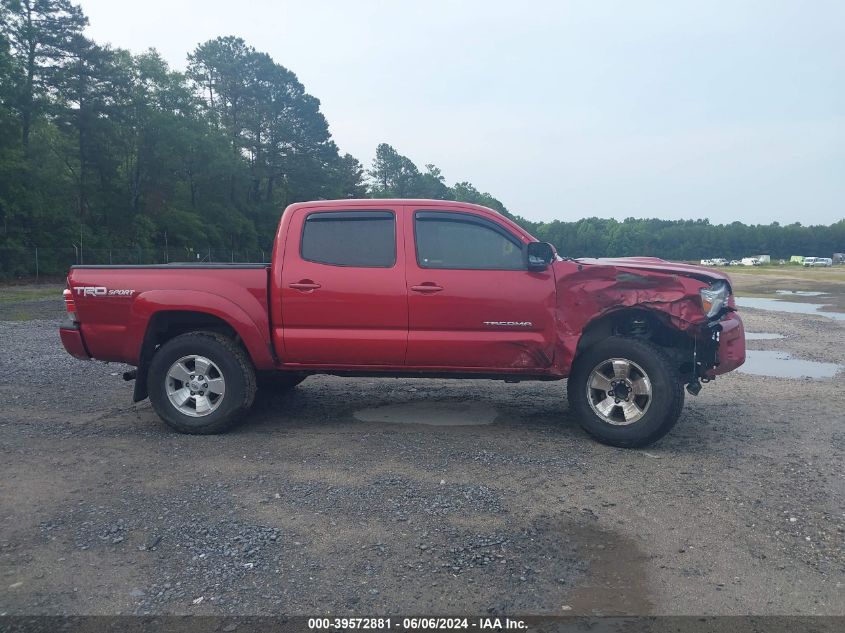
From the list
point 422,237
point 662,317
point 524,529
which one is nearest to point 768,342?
point 662,317

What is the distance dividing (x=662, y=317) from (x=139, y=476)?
422 centimetres

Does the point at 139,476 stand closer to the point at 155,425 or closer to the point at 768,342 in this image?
the point at 155,425

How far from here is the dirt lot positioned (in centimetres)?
311

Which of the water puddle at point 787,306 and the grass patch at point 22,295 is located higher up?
the grass patch at point 22,295

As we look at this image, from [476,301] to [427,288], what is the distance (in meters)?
0.43

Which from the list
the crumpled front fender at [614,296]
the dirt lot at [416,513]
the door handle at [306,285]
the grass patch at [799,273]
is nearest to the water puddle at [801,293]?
the grass patch at [799,273]

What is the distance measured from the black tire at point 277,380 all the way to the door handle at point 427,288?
1.80m

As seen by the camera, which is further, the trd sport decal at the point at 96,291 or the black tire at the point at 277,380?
the black tire at the point at 277,380

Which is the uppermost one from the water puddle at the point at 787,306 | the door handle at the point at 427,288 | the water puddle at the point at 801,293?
the door handle at the point at 427,288

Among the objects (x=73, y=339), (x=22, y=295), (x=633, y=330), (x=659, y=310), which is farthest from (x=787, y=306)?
(x=22, y=295)

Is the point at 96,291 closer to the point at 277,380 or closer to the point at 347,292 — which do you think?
the point at 277,380

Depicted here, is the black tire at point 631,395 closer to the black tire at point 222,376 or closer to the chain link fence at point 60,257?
the black tire at point 222,376

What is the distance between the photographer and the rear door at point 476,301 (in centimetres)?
553

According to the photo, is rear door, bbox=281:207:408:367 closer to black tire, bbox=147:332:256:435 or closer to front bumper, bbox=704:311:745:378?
black tire, bbox=147:332:256:435
